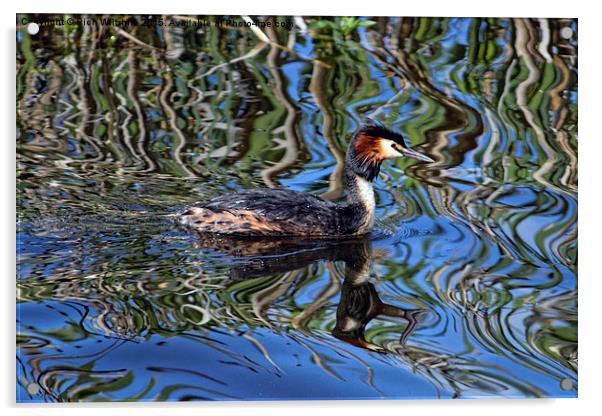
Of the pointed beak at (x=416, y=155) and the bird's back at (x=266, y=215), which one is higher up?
the pointed beak at (x=416, y=155)

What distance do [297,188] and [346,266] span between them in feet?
1.22

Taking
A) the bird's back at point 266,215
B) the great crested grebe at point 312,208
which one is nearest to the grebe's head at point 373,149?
the great crested grebe at point 312,208

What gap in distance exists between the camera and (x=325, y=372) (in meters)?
4.79

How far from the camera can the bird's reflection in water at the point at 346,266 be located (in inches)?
196

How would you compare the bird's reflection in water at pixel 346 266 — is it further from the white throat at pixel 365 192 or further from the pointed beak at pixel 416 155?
the pointed beak at pixel 416 155

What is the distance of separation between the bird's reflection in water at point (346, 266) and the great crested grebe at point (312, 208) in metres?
0.05

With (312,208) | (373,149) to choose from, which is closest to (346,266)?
(312,208)

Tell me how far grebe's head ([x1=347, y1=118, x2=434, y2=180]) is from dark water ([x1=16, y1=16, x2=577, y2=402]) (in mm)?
50

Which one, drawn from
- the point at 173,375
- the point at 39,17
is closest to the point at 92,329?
the point at 173,375

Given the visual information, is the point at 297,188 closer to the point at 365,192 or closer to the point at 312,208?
the point at 312,208

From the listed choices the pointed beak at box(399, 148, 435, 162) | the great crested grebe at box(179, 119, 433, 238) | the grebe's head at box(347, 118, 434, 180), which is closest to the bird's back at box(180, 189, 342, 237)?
the great crested grebe at box(179, 119, 433, 238)

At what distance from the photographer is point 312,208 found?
5566 millimetres

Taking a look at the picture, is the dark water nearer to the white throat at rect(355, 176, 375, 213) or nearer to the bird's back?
the bird's back

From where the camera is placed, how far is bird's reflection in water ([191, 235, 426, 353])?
4.98 meters
